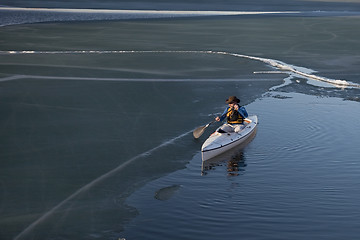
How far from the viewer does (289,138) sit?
21.5 metres

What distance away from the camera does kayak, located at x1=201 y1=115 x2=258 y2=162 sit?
1903 cm

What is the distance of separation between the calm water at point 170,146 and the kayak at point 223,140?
0.47 m

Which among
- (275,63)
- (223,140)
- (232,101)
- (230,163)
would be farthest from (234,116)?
(275,63)

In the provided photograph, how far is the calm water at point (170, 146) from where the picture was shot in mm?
13953

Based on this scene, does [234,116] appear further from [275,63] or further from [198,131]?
[275,63]

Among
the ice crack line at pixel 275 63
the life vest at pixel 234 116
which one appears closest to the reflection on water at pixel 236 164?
the life vest at pixel 234 116

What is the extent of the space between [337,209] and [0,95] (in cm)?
1767

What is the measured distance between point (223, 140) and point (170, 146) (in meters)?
1.92

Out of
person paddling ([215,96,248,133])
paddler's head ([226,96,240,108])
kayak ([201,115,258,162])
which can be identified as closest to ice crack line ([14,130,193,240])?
person paddling ([215,96,248,133])

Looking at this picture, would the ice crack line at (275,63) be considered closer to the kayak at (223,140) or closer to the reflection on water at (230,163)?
the kayak at (223,140)

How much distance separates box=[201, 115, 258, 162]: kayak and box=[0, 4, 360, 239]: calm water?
1.54 ft

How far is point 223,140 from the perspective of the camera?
786 inches

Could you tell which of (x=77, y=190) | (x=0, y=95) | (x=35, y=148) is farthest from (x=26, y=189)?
(x=0, y=95)

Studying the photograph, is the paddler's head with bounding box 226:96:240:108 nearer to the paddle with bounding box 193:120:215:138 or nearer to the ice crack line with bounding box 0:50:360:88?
the paddle with bounding box 193:120:215:138
